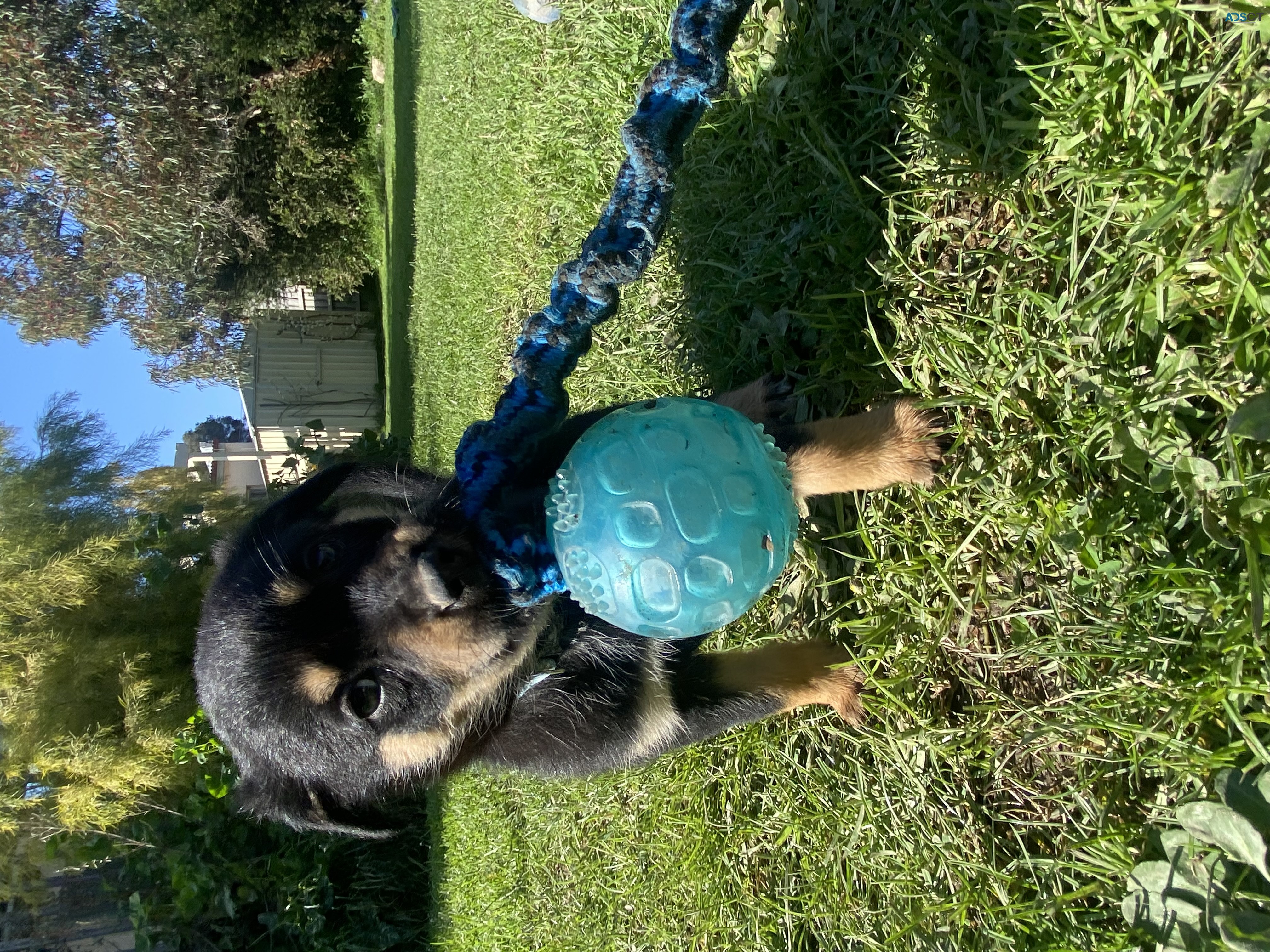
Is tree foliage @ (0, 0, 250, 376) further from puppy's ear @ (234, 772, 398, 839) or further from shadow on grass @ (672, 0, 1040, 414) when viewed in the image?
puppy's ear @ (234, 772, 398, 839)

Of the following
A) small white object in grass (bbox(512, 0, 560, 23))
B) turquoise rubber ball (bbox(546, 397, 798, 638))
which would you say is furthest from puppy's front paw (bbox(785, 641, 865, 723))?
small white object in grass (bbox(512, 0, 560, 23))

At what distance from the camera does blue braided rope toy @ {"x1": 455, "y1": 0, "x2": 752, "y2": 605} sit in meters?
1.72

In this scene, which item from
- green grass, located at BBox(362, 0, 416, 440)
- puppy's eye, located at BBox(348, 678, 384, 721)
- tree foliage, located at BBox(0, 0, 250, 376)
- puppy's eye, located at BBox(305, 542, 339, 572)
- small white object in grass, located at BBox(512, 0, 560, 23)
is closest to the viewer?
puppy's eye, located at BBox(348, 678, 384, 721)

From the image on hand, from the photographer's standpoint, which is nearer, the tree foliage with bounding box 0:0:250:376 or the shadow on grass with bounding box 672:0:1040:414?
the shadow on grass with bounding box 672:0:1040:414

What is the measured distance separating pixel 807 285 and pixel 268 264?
41.3ft

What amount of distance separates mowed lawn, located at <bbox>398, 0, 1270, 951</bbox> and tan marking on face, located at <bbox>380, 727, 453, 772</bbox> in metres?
1.30


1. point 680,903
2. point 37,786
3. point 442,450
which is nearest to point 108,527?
point 37,786

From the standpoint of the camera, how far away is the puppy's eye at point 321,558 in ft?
7.38

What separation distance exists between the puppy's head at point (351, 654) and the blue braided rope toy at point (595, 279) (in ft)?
0.38

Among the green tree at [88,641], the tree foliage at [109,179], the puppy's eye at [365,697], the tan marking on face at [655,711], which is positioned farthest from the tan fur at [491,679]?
the tree foliage at [109,179]

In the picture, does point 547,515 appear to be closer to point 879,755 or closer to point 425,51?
point 879,755

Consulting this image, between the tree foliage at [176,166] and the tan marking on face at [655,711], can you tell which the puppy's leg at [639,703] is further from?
the tree foliage at [176,166]

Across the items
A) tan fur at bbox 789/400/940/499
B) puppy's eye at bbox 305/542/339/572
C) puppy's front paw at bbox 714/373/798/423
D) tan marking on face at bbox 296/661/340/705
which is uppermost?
tan fur at bbox 789/400/940/499

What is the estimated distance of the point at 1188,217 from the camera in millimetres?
1623
